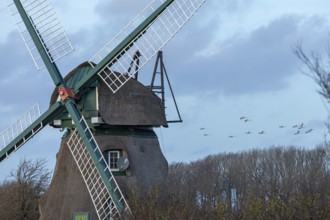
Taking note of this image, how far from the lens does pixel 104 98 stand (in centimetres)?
1909

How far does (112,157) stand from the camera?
19.5 metres

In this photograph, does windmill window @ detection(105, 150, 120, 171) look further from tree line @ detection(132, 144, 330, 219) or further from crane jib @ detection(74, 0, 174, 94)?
crane jib @ detection(74, 0, 174, 94)

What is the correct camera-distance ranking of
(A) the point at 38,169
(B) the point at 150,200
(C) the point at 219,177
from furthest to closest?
(C) the point at 219,177
(A) the point at 38,169
(B) the point at 150,200

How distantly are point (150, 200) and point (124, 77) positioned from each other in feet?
16.0

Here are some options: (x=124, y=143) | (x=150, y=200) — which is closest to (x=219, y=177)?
(x=124, y=143)

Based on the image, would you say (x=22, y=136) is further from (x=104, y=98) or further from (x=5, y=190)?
(x=5, y=190)

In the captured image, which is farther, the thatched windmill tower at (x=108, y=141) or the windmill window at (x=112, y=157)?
the windmill window at (x=112, y=157)

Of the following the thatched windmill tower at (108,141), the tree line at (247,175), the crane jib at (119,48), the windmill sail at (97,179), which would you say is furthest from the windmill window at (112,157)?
the crane jib at (119,48)

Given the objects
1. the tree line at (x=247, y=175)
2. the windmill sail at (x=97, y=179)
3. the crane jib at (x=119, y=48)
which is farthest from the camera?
the tree line at (x=247, y=175)

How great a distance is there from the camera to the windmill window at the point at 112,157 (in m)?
19.4

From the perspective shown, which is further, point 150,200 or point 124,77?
point 124,77

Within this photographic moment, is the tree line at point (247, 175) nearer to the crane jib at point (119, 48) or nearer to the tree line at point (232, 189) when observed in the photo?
the tree line at point (232, 189)

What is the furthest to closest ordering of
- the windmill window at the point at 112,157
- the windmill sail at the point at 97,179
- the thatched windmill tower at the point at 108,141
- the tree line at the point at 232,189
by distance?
1. the windmill window at the point at 112,157
2. the thatched windmill tower at the point at 108,141
3. the windmill sail at the point at 97,179
4. the tree line at the point at 232,189

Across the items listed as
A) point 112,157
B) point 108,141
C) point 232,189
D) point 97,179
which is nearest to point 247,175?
point 232,189
